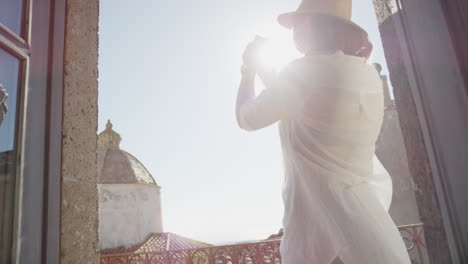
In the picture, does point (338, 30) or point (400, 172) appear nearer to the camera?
point (338, 30)

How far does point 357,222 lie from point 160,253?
18.8ft

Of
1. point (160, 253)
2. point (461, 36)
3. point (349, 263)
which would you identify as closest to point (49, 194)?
point (349, 263)

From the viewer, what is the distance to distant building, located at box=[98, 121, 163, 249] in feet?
46.6

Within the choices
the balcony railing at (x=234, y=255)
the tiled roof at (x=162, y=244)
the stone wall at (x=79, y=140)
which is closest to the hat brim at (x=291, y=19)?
the stone wall at (x=79, y=140)

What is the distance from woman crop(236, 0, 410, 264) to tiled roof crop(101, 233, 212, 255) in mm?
12911

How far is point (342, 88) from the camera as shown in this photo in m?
1.46

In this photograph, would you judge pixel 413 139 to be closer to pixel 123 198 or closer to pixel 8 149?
pixel 8 149

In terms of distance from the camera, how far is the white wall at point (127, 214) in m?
14.0

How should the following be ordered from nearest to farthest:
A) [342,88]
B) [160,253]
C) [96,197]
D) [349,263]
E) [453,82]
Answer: [453,82]
[349,263]
[342,88]
[96,197]
[160,253]

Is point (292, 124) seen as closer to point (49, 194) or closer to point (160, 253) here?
point (49, 194)

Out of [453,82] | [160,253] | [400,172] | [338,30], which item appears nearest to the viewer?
[453,82]

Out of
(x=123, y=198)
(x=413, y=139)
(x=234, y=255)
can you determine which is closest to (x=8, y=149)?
(x=413, y=139)

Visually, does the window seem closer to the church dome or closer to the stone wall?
the stone wall

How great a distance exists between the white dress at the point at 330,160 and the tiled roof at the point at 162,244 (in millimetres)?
12913
